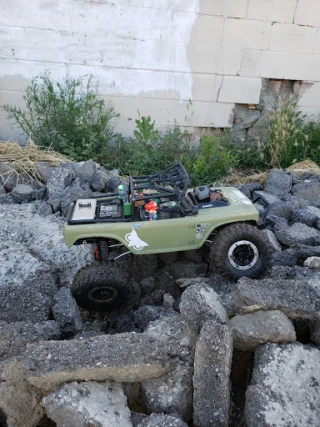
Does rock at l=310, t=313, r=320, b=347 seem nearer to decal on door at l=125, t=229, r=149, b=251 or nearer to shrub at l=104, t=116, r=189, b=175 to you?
decal on door at l=125, t=229, r=149, b=251

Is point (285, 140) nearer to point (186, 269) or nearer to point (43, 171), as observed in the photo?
point (186, 269)

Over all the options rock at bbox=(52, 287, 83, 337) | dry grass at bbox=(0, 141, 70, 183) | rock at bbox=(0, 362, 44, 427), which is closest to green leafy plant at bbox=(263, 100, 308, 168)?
dry grass at bbox=(0, 141, 70, 183)

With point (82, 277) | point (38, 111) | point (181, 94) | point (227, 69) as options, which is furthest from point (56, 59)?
point (82, 277)

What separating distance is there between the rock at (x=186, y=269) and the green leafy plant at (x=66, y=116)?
2.36m

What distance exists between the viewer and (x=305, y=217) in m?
4.30

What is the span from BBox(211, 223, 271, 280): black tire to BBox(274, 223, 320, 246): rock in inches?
21.7

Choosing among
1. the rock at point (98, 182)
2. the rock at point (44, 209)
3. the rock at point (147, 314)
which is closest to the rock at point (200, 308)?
the rock at point (147, 314)

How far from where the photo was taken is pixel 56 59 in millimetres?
5660

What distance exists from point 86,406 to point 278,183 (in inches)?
151

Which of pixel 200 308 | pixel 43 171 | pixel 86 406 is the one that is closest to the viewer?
pixel 86 406

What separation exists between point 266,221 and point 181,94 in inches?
107

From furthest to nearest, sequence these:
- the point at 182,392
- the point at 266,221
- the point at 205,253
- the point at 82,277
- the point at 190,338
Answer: the point at 266,221
the point at 205,253
the point at 82,277
the point at 190,338
the point at 182,392

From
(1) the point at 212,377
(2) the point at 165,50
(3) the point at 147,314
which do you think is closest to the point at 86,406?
(1) the point at 212,377

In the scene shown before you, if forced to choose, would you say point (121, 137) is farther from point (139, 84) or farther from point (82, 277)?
point (82, 277)
